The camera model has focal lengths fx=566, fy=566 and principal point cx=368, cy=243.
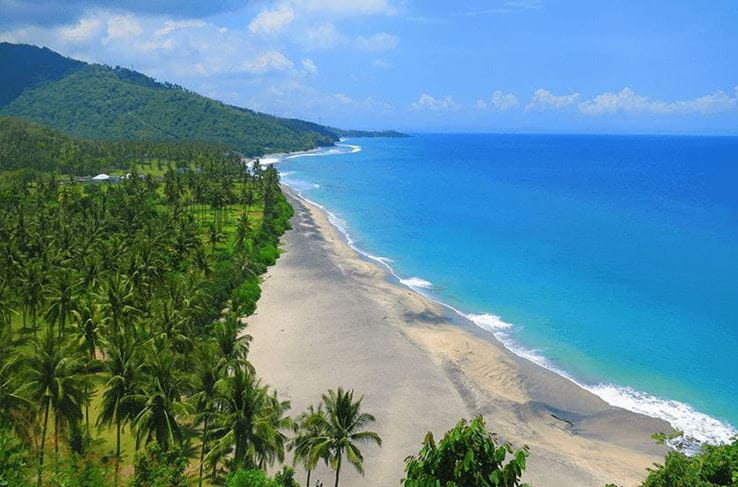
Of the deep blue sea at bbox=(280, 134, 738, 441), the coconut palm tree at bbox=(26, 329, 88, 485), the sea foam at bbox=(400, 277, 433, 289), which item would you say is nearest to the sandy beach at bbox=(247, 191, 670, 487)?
the deep blue sea at bbox=(280, 134, 738, 441)

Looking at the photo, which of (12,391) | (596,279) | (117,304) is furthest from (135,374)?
(596,279)

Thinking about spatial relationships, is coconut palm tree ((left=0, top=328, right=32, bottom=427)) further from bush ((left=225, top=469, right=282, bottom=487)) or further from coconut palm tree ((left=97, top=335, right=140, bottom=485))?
bush ((left=225, top=469, right=282, bottom=487))

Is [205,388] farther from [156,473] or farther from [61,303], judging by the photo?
[61,303]

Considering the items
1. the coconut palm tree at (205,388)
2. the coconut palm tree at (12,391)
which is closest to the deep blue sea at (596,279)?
the coconut palm tree at (205,388)

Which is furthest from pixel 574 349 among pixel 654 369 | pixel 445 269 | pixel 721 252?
pixel 721 252

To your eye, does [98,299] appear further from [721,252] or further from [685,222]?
[685,222]

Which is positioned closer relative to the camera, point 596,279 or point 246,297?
point 246,297
